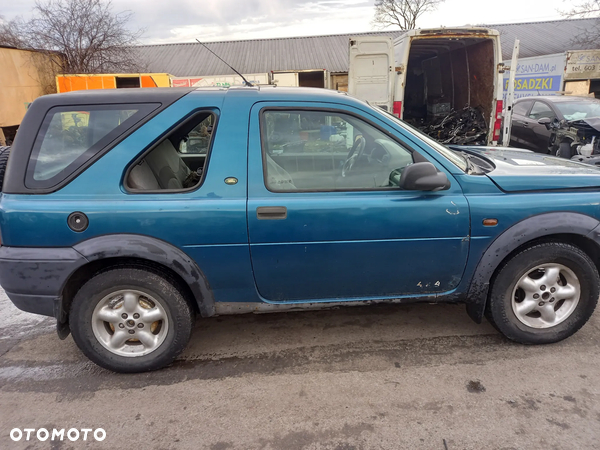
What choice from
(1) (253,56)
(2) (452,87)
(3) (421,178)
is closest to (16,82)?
(2) (452,87)

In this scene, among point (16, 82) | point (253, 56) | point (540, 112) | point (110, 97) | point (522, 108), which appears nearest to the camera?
point (110, 97)

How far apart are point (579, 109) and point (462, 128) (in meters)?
2.36

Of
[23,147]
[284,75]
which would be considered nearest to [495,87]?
[23,147]

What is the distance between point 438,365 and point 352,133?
1697 mm

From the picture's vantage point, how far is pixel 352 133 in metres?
2.73

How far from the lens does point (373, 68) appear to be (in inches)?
310

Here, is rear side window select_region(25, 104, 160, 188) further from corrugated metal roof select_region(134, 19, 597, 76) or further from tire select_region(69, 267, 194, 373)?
corrugated metal roof select_region(134, 19, 597, 76)

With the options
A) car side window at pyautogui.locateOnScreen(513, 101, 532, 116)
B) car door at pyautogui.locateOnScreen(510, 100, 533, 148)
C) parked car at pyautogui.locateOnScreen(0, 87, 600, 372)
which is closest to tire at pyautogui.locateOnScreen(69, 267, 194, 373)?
parked car at pyautogui.locateOnScreen(0, 87, 600, 372)

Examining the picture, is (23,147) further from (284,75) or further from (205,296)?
(284,75)

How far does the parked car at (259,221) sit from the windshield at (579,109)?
662 centimetres

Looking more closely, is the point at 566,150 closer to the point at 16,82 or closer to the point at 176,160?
the point at 176,160

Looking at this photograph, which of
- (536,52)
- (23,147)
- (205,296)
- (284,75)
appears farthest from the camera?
(536,52)

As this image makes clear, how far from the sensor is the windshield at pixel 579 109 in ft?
26.9

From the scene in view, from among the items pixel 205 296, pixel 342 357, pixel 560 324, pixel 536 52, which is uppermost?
pixel 536 52
